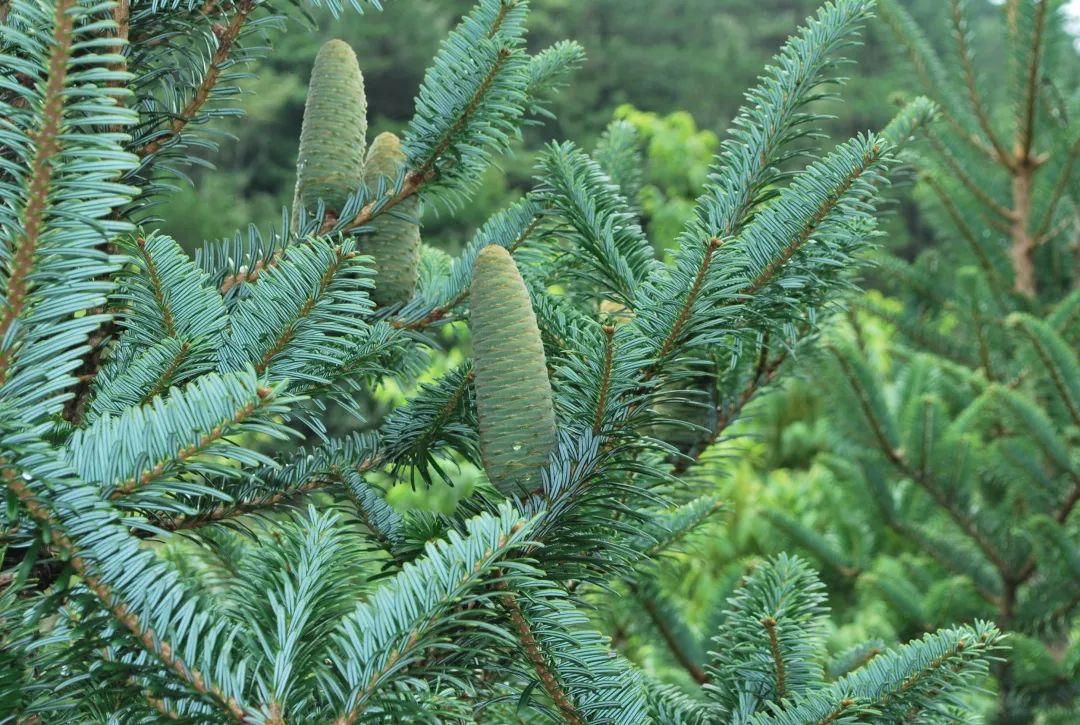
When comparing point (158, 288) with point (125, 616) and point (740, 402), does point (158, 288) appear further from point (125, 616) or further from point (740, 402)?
point (740, 402)

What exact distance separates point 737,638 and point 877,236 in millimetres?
375

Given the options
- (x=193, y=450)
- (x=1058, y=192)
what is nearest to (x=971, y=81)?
(x=1058, y=192)

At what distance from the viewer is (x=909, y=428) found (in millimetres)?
2670

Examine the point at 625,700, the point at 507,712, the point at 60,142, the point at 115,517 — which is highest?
the point at 60,142

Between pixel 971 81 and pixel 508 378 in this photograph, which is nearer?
pixel 508 378

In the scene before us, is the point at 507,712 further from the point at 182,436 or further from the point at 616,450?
the point at 182,436

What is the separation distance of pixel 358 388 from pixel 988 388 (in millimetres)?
2132

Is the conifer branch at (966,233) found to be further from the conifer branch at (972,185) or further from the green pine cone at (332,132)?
the green pine cone at (332,132)

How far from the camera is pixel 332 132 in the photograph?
879mm

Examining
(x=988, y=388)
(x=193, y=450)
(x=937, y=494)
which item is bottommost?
(x=937, y=494)

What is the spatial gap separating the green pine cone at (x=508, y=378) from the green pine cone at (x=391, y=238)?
27 cm

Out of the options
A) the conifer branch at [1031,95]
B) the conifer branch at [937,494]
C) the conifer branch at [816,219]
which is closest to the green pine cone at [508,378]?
the conifer branch at [816,219]

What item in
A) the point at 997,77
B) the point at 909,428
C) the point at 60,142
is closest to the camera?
the point at 60,142

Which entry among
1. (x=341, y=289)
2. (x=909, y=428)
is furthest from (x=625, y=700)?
(x=909, y=428)
